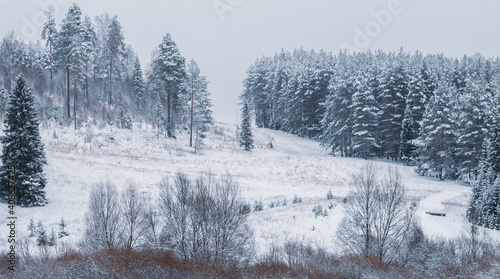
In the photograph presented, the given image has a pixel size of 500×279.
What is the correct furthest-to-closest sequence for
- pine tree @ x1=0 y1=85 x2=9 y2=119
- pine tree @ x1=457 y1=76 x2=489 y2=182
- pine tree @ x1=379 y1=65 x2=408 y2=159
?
1. pine tree @ x1=379 y1=65 x2=408 y2=159
2. pine tree @ x1=457 y1=76 x2=489 y2=182
3. pine tree @ x1=0 y1=85 x2=9 y2=119

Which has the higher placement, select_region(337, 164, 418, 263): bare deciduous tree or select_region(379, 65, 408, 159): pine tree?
select_region(379, 65, 408, 159): pine tree

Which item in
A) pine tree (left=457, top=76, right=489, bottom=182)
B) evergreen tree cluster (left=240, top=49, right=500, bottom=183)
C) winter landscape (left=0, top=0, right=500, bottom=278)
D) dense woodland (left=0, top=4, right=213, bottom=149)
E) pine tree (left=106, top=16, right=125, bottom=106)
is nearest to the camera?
winter landscape (left=0, top=0, right=500, bottom=278)

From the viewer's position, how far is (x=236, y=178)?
3394cm

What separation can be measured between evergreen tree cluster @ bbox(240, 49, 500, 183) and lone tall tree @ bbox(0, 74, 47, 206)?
119 feet

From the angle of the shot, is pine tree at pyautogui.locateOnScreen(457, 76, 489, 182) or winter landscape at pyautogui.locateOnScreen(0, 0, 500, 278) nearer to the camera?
winter landscape at pyautogui.locateOnScreen(0, 0, 500, 278)

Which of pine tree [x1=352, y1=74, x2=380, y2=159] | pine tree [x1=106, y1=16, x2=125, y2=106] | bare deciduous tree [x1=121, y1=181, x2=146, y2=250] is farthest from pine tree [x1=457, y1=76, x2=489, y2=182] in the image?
pine tree [x1=106, y1=16, x2=125, y2=106]

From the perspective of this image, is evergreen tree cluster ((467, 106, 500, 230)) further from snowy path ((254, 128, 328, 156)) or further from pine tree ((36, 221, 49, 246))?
snowy path ((254, 128, 328, 156))

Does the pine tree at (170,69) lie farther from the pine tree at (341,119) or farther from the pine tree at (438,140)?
the pine tree at (438,140)

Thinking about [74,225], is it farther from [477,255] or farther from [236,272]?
[477,255]

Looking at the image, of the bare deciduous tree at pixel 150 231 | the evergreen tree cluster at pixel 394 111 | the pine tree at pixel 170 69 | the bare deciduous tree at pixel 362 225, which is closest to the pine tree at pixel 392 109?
the evergreen tree cluster at pixel 394 111

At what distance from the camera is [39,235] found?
19.2 m

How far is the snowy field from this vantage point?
22.9 m

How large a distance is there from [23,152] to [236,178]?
17.1 m

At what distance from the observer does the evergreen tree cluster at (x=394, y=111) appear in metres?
41.4
